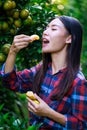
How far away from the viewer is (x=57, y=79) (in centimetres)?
325

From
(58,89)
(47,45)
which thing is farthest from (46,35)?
(58,89)

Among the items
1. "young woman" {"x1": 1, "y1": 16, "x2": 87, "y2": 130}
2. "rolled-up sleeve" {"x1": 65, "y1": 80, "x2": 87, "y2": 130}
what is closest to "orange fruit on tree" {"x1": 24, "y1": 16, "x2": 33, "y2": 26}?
"young woman" {"x1": 1, "y1": 16, "x2": 87, "y2": 130}

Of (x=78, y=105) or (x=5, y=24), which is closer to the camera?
(x=78, y=105)

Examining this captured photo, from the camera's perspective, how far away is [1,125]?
2771 millimetres

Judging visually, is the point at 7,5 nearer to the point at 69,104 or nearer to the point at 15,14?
the point at 15,14

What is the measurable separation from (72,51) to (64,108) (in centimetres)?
40

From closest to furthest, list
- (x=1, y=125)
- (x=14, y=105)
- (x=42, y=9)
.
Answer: (x=1, y=125), (x=42, y=9), (x=14, y=105)

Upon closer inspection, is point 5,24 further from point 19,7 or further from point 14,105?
point 14,105

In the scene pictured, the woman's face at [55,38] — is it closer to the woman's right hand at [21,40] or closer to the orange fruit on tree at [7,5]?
the woman's right hand at [21,40]

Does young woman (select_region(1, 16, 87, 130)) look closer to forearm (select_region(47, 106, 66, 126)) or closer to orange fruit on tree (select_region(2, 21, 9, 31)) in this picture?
forearm (select_region(47, 106, 66, 126))

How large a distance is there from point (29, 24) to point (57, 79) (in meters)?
0.70

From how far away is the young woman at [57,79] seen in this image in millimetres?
3082

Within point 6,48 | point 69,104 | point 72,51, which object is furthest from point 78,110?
point 6,48

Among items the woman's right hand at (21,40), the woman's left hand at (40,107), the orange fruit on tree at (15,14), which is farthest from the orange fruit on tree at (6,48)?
the woman's left hand at (40,107)
